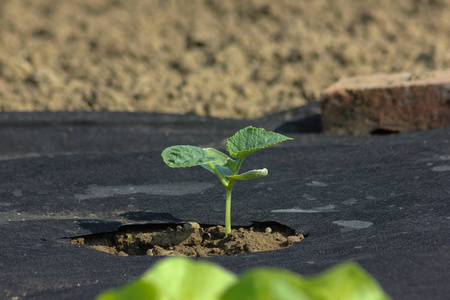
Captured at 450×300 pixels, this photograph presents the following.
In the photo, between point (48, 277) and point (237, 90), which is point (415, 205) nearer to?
point (48, 277)

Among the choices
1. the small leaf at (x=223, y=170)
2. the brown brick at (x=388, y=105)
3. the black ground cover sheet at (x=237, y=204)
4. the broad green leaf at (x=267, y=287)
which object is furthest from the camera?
the brown brick at (x=388, y=105)

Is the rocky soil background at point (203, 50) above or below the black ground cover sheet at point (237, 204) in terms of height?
above

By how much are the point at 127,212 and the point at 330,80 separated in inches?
153

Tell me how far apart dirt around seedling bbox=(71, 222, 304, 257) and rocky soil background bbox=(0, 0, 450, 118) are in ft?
10.1

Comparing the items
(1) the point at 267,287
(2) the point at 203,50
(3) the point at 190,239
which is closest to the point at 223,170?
(3) the point at 190,239

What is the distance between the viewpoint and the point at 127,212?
2.27 metres

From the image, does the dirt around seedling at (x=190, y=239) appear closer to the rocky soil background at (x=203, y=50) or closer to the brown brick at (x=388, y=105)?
the brown brick at (x=388, y=105)

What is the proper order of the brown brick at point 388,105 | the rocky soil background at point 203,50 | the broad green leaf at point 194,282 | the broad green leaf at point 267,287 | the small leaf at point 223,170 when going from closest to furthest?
the broad green leaf at point 267,287, the broad green leaf at point 194,282, the small leaf at point 223,170, the brown brick at point 388,105, the rocky soil background at point 203,50

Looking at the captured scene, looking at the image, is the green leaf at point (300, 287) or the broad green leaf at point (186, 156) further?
the broad green leaf at point (186, 156)

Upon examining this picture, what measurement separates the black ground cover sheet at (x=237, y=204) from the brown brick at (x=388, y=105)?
0.99 feet

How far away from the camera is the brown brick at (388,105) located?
3.59 m

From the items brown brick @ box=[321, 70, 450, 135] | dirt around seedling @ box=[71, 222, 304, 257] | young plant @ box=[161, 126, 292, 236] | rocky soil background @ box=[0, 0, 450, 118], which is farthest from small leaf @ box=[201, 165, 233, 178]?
rocky soil background @ box=[0, 0, 450, 118]

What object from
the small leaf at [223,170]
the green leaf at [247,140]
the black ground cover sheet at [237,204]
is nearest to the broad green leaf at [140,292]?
the black ground cover sheet at [237,204]

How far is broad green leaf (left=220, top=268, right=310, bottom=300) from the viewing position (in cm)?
68
